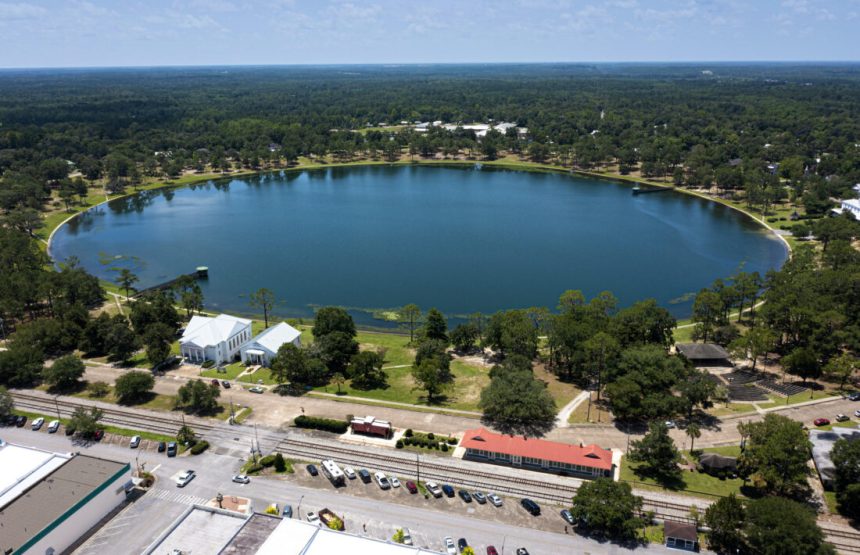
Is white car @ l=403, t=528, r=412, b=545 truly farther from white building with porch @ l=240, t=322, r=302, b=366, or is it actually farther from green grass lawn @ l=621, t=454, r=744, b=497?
white building with porch @ l=240, t=322, r=302, b=366

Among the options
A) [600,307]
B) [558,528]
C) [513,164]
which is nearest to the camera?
[558,528]

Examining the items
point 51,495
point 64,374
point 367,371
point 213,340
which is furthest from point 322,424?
point 64,374

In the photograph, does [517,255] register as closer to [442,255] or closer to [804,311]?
[442,255]

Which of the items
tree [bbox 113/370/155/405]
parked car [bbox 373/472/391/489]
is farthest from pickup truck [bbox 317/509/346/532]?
tree [bbox 113/370/155/405]

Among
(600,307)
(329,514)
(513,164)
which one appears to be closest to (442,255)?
(600,307)

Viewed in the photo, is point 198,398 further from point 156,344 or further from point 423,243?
point 423,243

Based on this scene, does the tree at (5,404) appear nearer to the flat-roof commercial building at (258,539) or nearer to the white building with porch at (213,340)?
the white building with porch at (213,340)

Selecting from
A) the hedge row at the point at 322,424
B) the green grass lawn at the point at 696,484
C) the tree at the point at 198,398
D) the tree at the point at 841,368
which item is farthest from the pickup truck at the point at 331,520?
the tree at the point at 841,368

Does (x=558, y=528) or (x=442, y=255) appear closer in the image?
(x=558, y=528)
